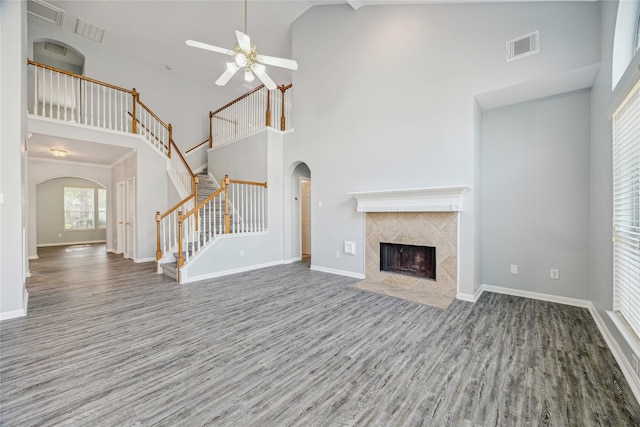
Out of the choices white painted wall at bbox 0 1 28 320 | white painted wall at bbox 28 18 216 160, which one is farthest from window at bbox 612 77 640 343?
white painted wall at bbox 28 18 216 160

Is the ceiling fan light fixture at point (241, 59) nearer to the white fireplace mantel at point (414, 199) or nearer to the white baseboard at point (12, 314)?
the white fireplace mantel at point (414, 199)

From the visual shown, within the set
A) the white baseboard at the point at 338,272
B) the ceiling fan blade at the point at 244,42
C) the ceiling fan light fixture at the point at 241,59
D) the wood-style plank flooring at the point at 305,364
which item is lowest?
the wood-style plank flooring at the point at 305,364

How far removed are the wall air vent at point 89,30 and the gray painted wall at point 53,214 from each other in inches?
219

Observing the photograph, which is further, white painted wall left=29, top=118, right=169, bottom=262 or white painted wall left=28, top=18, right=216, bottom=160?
white painted wall left=28, top=18, right=216, bottom=160

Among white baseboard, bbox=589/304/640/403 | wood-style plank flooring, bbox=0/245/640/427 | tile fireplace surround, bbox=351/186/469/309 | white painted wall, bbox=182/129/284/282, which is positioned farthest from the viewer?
white painted wall, bbox=182/129/284/282

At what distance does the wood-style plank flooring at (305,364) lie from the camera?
5.19ft

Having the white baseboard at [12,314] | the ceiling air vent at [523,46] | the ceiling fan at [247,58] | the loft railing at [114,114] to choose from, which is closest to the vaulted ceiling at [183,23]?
the loft railing at [114,114]

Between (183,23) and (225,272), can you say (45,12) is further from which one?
(225,272)

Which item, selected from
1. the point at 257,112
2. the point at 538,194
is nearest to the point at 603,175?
the point at 538,194

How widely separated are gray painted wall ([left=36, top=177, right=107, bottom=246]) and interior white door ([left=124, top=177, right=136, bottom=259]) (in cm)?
474

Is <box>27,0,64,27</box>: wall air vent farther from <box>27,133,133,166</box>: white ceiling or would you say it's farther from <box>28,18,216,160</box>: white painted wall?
<box>27,133,133,166</box>: white ceiling

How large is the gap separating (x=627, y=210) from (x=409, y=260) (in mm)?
2529

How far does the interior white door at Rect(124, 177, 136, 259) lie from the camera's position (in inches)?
255

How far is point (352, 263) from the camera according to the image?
15.8 ft
